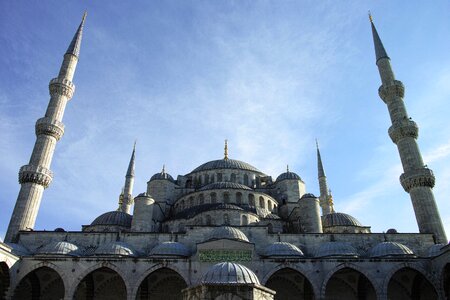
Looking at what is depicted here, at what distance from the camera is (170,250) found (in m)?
18.4

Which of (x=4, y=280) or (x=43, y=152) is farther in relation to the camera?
(x=43, y=152)

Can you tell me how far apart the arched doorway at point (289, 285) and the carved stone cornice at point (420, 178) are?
32.0 feet

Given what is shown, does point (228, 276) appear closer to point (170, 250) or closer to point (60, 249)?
point (170, 250)

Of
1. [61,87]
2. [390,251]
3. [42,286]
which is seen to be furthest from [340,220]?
[61,87]

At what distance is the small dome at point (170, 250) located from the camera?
18.2m

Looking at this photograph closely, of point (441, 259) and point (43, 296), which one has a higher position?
point (441, 259)

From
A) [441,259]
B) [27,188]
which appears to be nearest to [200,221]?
[27,188]

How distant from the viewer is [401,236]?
2111 cm

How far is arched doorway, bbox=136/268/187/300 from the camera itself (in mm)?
19047

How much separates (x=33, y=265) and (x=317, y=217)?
16113 millimetres

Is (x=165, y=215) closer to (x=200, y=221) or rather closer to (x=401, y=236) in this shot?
(x=200, y=221)

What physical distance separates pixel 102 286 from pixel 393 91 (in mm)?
23492

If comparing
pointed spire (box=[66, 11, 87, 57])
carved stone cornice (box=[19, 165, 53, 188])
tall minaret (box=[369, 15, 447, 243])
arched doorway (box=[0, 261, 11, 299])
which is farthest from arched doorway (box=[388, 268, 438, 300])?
pointed spire (box=[66, 11, 87, 57])

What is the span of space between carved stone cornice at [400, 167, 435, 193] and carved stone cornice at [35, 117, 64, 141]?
2346 centimetres
